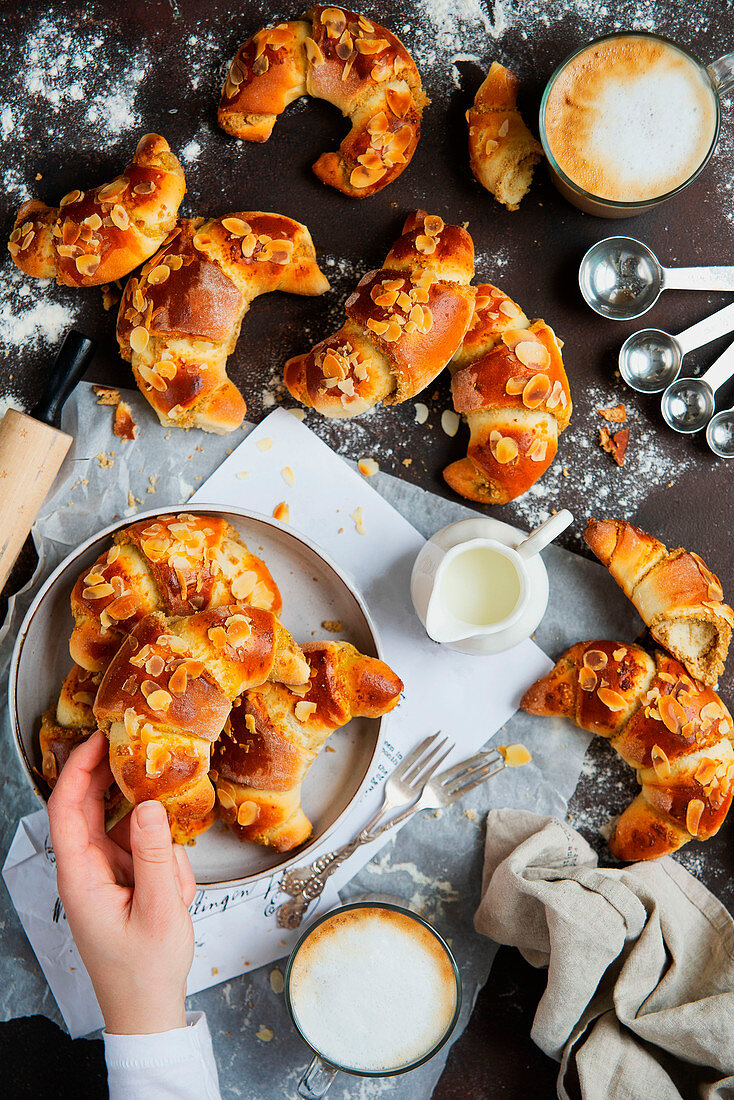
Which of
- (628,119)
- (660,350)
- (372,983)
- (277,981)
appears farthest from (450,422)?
(277,981)

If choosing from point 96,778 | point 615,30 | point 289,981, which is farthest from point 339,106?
point 289,981

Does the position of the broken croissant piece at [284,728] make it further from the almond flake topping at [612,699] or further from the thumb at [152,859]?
the almond flake topping at [612,699]

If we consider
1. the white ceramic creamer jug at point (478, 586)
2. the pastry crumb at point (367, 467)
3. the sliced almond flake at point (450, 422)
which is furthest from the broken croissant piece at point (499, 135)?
the white ceramic creamer jug at point (478, 586)

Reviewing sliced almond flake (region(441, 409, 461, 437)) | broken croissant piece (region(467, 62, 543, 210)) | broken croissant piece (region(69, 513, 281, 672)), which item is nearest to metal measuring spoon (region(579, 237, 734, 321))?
broken croissant piece (region(467, 62, 543, 210))

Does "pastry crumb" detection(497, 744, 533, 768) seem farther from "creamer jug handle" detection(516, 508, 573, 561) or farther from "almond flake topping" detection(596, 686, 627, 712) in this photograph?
"creamer jug handle" detection(516, 508, 573, 561)

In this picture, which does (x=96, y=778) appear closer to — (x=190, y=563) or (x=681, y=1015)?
(x=190, y=563)

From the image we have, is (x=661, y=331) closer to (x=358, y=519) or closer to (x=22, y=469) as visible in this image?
(x=358, y=519)

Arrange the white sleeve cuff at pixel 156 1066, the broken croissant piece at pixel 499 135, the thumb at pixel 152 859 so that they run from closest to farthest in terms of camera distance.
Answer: the thumb at pixel 152 859, the white sleeve cuff at pixel 156 1066, the broken croissant piece at pixel 499 135
